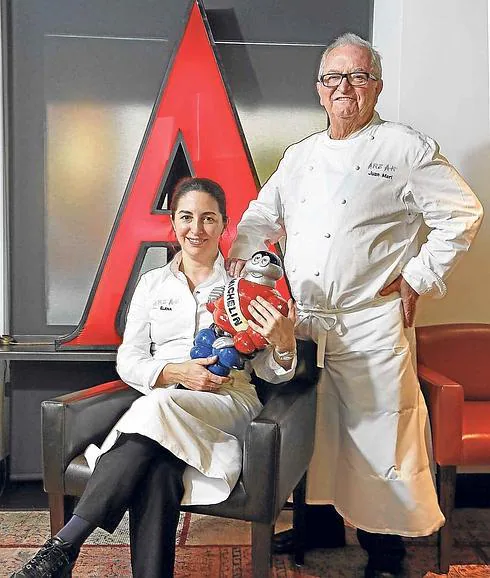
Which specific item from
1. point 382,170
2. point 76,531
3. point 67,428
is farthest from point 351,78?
point 76,531

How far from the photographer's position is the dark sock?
66.5 inches

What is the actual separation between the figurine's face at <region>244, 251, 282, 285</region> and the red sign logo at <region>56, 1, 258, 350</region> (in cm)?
85

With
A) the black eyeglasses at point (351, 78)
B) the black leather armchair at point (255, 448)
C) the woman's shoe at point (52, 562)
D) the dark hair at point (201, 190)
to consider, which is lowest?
the woman's shoe at point (52, 562)

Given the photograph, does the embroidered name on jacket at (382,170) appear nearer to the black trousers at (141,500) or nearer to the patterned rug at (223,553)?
the black trousers at (141,500)

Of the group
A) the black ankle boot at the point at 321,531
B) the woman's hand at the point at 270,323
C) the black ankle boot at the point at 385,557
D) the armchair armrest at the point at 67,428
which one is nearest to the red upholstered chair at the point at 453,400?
the black ankle boot at the point at 385,557

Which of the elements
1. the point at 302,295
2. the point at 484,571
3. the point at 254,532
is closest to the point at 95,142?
the point at 302,295

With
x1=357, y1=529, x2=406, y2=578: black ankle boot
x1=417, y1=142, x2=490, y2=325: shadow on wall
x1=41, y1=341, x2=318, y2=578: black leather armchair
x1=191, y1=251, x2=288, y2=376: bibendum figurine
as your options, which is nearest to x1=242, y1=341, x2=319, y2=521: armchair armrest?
x1=41, y1=341, x2=318, y2=578: black leather armchair

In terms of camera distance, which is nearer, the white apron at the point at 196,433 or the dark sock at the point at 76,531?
the dark sock at the point at 76,531

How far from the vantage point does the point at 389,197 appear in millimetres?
2105

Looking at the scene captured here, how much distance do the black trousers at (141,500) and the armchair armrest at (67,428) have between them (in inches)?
6.9

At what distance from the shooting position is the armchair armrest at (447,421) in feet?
7.29

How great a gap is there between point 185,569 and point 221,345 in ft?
2.90

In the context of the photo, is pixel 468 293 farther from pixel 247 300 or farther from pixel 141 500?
pixel 141 500

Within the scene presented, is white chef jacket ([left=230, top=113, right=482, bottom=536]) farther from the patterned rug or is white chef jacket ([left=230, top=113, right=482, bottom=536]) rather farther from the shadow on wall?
the shadow on wall
